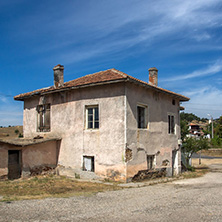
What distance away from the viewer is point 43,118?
54.2 ft

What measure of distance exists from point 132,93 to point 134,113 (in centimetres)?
101

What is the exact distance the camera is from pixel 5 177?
1310cm

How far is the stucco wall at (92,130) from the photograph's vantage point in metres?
12.8

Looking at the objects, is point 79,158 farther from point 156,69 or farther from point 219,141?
point 219,141

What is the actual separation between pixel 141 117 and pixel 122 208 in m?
7.42

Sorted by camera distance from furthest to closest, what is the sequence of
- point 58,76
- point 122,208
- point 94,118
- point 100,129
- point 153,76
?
point 153,76, point 58,76, point 94,118, point 100,129, point 122,208

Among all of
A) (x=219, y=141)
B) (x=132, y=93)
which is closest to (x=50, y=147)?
(x=132, y=93)

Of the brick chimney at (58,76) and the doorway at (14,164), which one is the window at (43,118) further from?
the doorway at (14,164)

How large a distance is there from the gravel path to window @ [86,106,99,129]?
16.0ft

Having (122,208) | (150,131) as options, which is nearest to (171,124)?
(150,131)

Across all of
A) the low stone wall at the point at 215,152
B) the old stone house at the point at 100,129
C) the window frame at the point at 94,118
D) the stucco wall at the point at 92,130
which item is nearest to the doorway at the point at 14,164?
the old stone house at the point at 100,129

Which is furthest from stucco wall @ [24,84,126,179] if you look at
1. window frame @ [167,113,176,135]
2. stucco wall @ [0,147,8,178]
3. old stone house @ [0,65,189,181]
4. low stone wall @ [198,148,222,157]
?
low stone wall @ [198,148,222,157]

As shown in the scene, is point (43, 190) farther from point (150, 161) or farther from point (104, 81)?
point (150, 161)

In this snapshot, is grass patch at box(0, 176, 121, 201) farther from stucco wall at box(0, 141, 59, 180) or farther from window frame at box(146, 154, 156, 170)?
window frame at box(146, 154, 156, 170)
